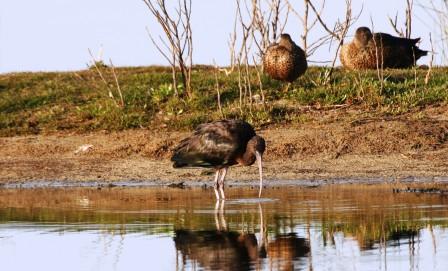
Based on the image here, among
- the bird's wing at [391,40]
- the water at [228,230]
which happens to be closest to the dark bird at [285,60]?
the bird's wing at [391,40]

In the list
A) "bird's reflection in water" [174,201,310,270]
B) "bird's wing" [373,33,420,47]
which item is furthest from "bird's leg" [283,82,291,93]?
"bird's reflection in water" [174,201,310,270]

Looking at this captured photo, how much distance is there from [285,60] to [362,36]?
3.10 metres

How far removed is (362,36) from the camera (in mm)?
24250

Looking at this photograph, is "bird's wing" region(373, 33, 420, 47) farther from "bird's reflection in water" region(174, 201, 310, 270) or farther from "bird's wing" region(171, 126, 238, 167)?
"bird's reflection in water" region(174, 201, 310, 270)

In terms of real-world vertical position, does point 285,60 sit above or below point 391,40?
below

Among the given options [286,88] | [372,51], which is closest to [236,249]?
[286,88]

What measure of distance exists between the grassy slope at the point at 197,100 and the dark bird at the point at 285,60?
0.27 metres

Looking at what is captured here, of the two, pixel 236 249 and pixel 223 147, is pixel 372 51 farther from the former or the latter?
pixel 236 249

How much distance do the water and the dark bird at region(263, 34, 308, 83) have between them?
6.36m

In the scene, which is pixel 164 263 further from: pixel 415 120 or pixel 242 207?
pixel 415 120

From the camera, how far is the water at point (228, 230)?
938 cm

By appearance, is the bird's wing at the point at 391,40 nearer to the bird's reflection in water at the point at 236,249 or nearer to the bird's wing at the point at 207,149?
the bird's wing at the point at 207,149

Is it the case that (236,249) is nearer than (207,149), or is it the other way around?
(236,249)

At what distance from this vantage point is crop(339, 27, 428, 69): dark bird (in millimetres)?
24094
